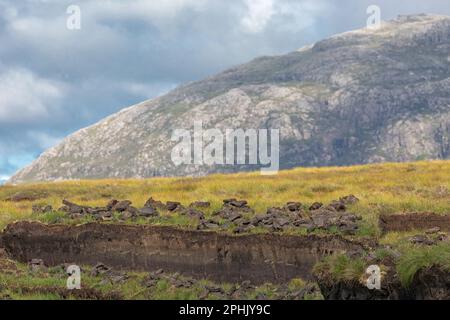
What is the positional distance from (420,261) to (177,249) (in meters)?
19.1

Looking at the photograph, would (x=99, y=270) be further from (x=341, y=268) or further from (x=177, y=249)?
(x=341, y=268)

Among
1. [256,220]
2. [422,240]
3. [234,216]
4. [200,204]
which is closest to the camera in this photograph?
[422,240]

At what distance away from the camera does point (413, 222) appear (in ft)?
125

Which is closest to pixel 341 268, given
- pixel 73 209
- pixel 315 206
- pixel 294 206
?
pixel 294 206

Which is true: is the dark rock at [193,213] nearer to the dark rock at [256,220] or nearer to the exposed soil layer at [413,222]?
the dark rock at [256,220]

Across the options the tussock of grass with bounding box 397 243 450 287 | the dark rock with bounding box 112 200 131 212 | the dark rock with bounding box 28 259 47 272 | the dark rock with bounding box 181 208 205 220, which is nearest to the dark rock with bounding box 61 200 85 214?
the dark rock with bounding box 112 200 131 212

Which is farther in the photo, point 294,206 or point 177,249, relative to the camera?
point 294,206

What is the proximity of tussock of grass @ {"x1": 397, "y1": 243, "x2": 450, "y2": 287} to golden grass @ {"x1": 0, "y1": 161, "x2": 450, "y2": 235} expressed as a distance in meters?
15.8

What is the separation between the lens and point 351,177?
191 ft

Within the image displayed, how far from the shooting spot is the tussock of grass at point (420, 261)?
67.8 feet

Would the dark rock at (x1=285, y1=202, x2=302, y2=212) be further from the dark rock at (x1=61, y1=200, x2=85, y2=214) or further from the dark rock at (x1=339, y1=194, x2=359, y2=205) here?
the dark rock at (x1=61, y1=200, x2=85, y2=214)
